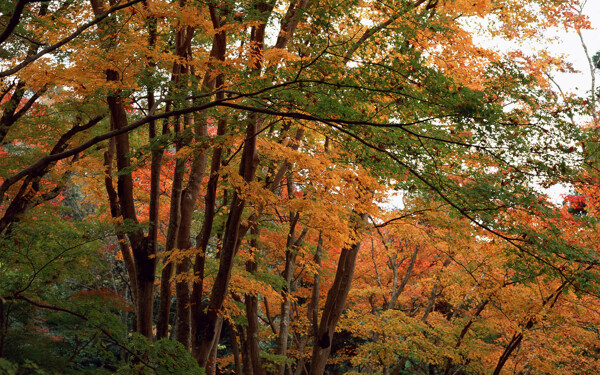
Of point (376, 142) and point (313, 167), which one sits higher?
point (313, 167)

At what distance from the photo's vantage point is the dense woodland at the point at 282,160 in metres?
3.84

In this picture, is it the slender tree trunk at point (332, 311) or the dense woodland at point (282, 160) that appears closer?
the dense woodland at point (282, 160)

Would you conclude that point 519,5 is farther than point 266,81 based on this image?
Yes

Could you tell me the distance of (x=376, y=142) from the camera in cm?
420

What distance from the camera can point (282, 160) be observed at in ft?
21.5

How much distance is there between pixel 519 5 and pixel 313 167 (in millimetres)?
4937

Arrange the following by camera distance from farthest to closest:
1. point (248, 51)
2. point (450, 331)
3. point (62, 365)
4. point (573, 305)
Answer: point (450, 331)
point (573, 305)
point (62, 365)
point (248, 51)

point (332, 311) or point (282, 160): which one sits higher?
point (282, 160)

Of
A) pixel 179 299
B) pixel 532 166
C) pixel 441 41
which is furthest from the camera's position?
pixel 441 41

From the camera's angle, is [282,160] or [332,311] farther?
[332,311]

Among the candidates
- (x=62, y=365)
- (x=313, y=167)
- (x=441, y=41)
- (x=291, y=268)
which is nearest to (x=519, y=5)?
(x=441, y=41)

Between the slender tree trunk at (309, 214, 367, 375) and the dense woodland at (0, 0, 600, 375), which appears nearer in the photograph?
the dense woodland at (0, 0, 600, 375)

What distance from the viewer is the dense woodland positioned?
384cm

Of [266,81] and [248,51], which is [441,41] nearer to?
[248,51]
